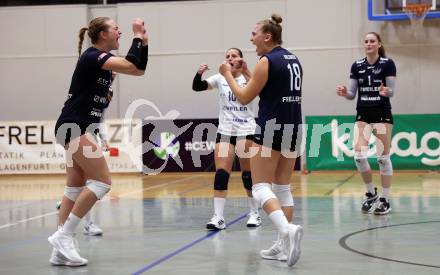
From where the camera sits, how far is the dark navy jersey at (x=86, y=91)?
5.73m

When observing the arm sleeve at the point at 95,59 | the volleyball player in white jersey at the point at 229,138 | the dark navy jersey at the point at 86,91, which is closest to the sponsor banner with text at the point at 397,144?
the volleyball player in white jersey at the point at 229,138

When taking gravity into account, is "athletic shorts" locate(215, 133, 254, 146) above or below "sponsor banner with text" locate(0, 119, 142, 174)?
above

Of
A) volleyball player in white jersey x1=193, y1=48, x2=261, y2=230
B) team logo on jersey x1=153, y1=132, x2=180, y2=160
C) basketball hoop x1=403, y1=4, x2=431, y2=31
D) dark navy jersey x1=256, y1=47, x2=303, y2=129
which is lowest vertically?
team logo on jersey x1=153, y1=132, x2=180, y2=160

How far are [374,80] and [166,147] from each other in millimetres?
8627

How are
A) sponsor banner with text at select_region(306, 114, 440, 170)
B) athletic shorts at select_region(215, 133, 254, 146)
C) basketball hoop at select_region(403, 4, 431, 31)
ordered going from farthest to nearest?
basketball hoop at select_region(403, 4, 431, 31) < sponsor banner with text at select_region(306, 114, 440, 170) < athletic shorts at select_region(215, 133, 254, 146)

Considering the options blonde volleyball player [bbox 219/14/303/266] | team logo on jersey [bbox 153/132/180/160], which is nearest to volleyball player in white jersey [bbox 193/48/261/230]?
blonde volleyball player [bbox 219/14/303/266]

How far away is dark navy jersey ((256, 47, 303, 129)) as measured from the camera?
18.3ft

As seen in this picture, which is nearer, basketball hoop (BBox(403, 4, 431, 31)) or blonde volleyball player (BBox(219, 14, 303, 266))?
blonde volleyball player (BBox(219, 14, 303, 266))

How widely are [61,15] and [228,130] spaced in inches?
485

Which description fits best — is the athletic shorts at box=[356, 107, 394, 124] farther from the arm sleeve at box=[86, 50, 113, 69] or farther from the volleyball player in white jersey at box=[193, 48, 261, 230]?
the arm sleeve at box=[86, 50, 113, 69]

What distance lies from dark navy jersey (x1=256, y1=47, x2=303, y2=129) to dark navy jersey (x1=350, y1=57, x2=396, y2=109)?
347 centimetres

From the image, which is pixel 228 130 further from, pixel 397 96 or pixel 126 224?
pixel 397 96

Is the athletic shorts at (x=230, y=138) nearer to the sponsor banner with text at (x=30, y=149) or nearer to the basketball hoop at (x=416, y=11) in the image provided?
the sponsor banner with text at (x=30, y=149)

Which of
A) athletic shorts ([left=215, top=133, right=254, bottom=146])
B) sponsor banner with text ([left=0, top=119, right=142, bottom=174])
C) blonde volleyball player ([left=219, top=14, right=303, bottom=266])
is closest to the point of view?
blonde volleyball player ([left=219, top=14, right=303, bottom=266])
